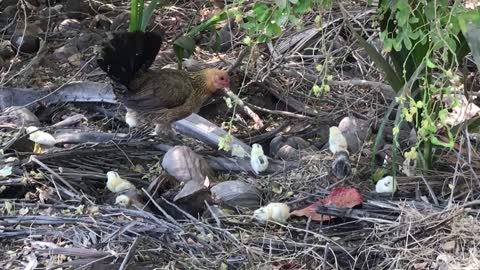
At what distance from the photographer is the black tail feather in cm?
319

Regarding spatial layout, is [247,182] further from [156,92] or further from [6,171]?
[6,171]

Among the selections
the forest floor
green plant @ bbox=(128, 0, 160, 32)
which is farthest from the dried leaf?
green plant @ bbox=(128, 0, 160, 32)

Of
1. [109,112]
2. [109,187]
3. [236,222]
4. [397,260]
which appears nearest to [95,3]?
[109,112]

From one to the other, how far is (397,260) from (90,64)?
231 cm

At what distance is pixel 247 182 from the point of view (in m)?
2.74

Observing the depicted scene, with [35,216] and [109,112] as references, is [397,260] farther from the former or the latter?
[109,112]

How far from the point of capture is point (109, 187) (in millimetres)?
2662

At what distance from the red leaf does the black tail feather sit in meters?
1.17

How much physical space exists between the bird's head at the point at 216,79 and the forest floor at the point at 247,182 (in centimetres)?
14

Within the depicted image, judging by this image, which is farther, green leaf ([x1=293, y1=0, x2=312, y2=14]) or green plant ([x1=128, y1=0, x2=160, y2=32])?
green plant ([x1=128, y1=0, x2=160, y2=32])

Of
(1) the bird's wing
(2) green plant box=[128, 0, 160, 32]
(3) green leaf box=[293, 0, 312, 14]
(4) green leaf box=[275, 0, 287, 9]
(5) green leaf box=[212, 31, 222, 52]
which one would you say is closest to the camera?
(4) green leaf box=[275, 0, 287, 9]

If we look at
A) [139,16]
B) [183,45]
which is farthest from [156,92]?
[139,16]

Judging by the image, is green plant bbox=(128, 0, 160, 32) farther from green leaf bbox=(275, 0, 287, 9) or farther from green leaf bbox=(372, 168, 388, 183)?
green leaf bbox=(275, 0, 287, 9)

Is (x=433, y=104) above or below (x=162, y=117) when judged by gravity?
above
